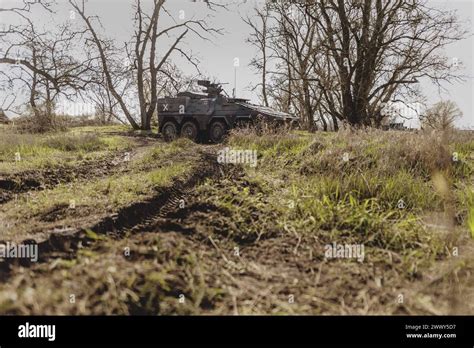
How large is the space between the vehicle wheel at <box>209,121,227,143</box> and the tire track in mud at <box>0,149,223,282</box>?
615 cm

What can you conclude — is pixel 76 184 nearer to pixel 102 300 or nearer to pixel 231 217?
pixel 231 217

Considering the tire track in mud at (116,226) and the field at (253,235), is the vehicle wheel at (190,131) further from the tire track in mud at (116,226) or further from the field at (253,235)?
the tire track in mud at (116,226)

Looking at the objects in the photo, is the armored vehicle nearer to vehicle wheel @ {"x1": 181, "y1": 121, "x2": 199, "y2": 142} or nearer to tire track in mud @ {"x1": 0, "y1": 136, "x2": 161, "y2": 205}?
vehicle wheel @ {"x1": 181, "y1": 121, "x2": 199, "y2": 142}

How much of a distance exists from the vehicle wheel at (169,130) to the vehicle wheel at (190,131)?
45 cm

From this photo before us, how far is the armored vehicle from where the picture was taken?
10617 mm

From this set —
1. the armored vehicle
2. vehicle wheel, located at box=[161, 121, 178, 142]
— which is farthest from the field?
vehicle wheel, located at box=[161, 121, 178, 142]

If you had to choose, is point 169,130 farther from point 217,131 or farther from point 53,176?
point 53,176

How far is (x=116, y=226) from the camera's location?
3.20 metres

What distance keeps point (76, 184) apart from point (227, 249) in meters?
3.37

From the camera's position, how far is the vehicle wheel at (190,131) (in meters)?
11.5

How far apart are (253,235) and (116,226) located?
1.29m

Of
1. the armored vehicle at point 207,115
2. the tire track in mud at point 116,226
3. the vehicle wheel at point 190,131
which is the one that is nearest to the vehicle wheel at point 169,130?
the armored vehicle at point 207,115

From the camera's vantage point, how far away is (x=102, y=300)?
1.96 m

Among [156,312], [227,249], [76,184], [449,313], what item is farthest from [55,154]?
[449,313]
